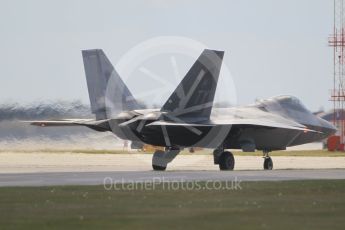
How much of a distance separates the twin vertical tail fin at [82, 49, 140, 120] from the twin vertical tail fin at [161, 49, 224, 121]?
2.94m

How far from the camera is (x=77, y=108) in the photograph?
1687 inches

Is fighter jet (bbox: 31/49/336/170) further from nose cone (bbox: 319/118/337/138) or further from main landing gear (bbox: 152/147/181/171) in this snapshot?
nose cone (bbox: 319/118/337/138)

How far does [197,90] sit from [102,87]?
15.8 feet

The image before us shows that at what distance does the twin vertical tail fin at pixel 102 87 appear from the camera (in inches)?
1449

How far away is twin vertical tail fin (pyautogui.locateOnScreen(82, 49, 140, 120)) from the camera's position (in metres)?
36.8

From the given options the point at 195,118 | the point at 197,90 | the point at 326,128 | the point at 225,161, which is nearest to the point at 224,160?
the point at 225,161

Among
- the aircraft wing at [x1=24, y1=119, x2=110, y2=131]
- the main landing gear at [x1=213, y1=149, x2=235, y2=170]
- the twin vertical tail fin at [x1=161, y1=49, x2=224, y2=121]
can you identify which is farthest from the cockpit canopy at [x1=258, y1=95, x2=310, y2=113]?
the aircraft wing at [x1=24, y1=119, x2=110, y2=131]

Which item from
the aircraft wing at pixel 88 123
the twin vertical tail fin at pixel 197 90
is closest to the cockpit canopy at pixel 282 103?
the twin vertical tail fin at pixel 197 90

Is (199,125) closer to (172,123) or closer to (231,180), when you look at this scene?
(172,123)

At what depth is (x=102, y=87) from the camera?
122ft

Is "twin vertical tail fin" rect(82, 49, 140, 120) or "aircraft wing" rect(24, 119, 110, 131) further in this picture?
"twin vertical tail fin" rect(82, 49, 140, 120)

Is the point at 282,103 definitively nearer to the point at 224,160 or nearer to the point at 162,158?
the point at 224,160

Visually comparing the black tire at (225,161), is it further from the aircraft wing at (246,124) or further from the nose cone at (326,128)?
the nose cone at (326,128)

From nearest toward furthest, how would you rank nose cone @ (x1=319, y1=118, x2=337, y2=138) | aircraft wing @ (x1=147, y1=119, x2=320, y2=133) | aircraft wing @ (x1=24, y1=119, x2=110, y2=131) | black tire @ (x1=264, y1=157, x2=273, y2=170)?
aircraft wing @ (x1=147, y1=119, x2=320, y2=133), aircraft wing @ (x1=24, y1=119, x2=110, y2=131), black tire @ (x1=264, y1=157, x2=273, y2=170), nose cone @ (x1=319, y1=118, x2=337, y2=138)
